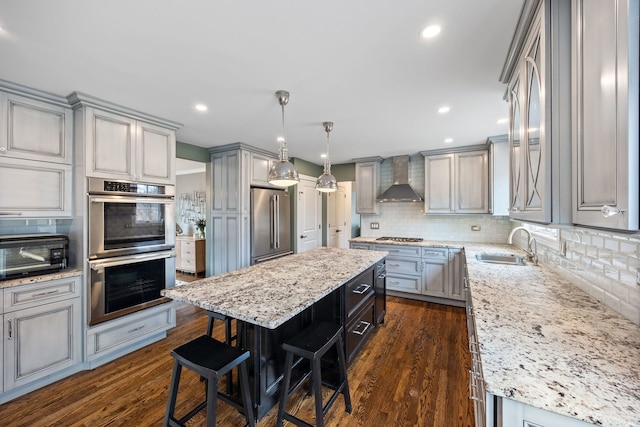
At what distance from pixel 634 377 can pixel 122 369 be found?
334 cm

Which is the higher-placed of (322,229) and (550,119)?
(550,119)

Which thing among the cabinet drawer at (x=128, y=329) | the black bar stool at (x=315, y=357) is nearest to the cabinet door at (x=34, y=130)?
the cabinet drawer at (x=128, y=329)

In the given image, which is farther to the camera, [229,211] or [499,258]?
[229,211]

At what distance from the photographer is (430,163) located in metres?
4.28

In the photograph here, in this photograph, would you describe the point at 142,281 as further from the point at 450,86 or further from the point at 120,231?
the point at 450,86

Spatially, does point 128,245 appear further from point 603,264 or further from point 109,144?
point 603,264

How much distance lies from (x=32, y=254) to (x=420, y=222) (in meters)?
4.93

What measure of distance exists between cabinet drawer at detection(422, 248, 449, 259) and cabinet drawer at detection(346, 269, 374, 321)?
62.0 inches

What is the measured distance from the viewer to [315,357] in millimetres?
1542

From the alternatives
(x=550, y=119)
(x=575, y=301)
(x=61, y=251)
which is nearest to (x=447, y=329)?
(x=575, y=301)

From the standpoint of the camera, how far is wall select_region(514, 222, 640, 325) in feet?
3.88

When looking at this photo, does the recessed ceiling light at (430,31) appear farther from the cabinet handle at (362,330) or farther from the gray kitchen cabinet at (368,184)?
the gray kitchen cabinet at (368,184)

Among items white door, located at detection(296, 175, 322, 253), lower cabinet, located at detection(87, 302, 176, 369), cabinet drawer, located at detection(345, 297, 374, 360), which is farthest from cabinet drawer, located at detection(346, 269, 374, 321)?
white door, located at detection(296, 175, 322, 253)

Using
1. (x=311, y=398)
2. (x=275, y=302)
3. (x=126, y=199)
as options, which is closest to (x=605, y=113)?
(x=275, y=302)
